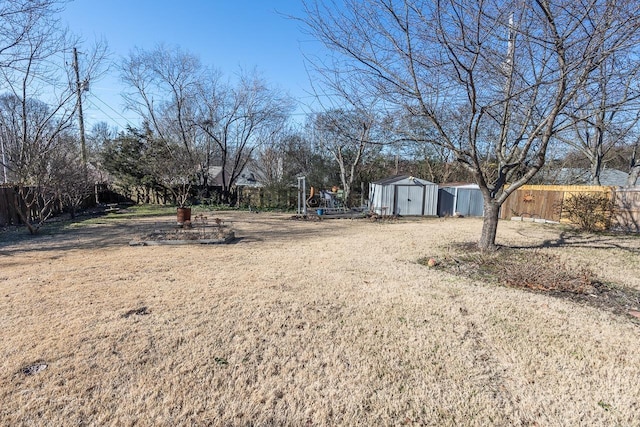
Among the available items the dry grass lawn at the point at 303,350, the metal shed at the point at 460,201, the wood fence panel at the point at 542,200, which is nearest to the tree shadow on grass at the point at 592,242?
the wood fence panel at the point at 542,200

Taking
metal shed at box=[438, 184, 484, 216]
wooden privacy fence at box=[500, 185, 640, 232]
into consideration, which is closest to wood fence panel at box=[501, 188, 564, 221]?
wooden privacy fence at box=[500, 185, 640, 232]

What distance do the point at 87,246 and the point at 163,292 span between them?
15.1 ft

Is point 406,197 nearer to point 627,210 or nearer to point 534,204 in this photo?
point 534,204

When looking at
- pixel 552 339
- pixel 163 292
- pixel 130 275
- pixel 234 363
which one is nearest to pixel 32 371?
pixel 234 363

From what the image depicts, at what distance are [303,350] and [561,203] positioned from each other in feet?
42.8

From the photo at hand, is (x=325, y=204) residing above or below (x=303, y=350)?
above

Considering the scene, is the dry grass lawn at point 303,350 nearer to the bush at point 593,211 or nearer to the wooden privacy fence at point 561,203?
the bush at point 593,211

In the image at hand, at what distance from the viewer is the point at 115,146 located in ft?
67.5

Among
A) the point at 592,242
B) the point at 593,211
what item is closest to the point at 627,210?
the point at 593,211

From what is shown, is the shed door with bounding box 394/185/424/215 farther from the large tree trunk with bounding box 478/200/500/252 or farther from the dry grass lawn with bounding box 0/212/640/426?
the dry grass lawn with bounding box 0/212/640/426

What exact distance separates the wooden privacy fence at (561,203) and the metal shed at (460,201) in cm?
184

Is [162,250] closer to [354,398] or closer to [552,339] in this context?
[354,398]

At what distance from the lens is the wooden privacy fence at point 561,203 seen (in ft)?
32.1

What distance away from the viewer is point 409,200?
635 inches
